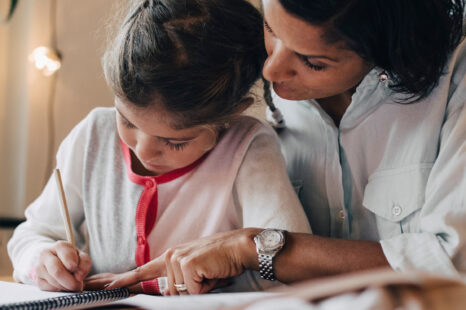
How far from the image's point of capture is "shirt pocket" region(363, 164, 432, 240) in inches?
30.7

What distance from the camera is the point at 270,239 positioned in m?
0.72

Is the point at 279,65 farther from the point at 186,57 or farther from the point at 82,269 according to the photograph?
the point at 82,269

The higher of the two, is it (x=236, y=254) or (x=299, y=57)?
(x=299, y=57)

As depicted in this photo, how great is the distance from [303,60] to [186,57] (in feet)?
0.58

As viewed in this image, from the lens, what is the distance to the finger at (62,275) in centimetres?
72

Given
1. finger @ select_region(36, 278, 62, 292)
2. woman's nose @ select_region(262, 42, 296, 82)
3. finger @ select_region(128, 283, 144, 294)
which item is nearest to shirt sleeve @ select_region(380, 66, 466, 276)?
woman's nose @ select_region(262, 42, 296, 82)

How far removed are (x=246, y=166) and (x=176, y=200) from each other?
0.15 m

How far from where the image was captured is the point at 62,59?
4.85 ft

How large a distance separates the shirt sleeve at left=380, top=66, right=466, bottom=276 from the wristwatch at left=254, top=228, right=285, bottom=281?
5.9 inches

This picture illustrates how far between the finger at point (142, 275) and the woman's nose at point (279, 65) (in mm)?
336

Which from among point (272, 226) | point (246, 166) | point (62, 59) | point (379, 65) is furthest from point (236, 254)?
point (62, 59)

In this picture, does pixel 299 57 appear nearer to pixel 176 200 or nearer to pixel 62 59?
pixel 176 200

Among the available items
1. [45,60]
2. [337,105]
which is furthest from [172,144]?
[45,60]

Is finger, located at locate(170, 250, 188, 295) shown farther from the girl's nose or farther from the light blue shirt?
the light blue shirt
